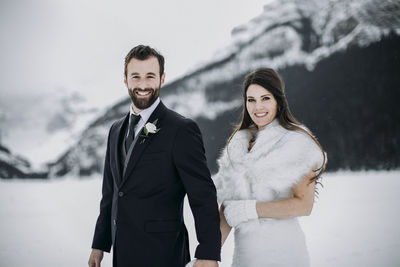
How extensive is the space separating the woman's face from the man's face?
0.45 m

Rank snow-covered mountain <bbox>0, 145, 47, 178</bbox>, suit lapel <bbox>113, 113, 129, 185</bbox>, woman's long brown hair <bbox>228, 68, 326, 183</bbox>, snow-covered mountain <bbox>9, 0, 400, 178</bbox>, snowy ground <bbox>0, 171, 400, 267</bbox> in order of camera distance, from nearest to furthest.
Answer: suit lapel <bbox>113, 113, 129, 185</bbox> < woman's long brown hair <bbox>228, 68, 326, 183</bbox> < snowy ground <bbox>0, 171, 400, 267</bbox> < snow-covered mountain <bbox>9, 0, 400, 178</bbox> < snow-covered mountain <bbox>0, 145, 47, 178</bbox>

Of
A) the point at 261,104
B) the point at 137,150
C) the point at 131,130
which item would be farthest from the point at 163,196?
the point at 261,104

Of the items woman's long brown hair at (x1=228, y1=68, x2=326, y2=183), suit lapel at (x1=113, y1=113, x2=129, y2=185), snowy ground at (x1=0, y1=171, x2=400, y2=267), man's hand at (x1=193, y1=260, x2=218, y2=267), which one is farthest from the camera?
snowy ground at (x1=0, y1=171, x2=400, y2=267)

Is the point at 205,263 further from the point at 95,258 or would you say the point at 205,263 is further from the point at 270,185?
the point at 95,258

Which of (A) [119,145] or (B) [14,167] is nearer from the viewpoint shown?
(A) [119,145]

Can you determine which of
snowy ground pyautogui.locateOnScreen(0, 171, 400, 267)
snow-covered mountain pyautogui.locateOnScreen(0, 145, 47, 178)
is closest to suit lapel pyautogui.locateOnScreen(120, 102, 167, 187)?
snowy ground pyautogui.locateOnScreen(0, 171, 400, 267)

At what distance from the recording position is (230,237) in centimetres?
311

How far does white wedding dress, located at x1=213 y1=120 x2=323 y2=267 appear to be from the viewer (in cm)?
149

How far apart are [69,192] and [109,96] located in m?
1.01

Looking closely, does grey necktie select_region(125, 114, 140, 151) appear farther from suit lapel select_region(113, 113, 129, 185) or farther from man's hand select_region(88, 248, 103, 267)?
man's hand select_region(88, 248, 103, 267)

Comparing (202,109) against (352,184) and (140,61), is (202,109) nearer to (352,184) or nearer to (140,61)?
(352,184)

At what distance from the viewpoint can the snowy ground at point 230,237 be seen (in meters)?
2.93

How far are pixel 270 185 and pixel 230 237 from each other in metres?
1.76

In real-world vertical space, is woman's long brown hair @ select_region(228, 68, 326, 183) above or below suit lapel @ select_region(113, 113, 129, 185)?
above
